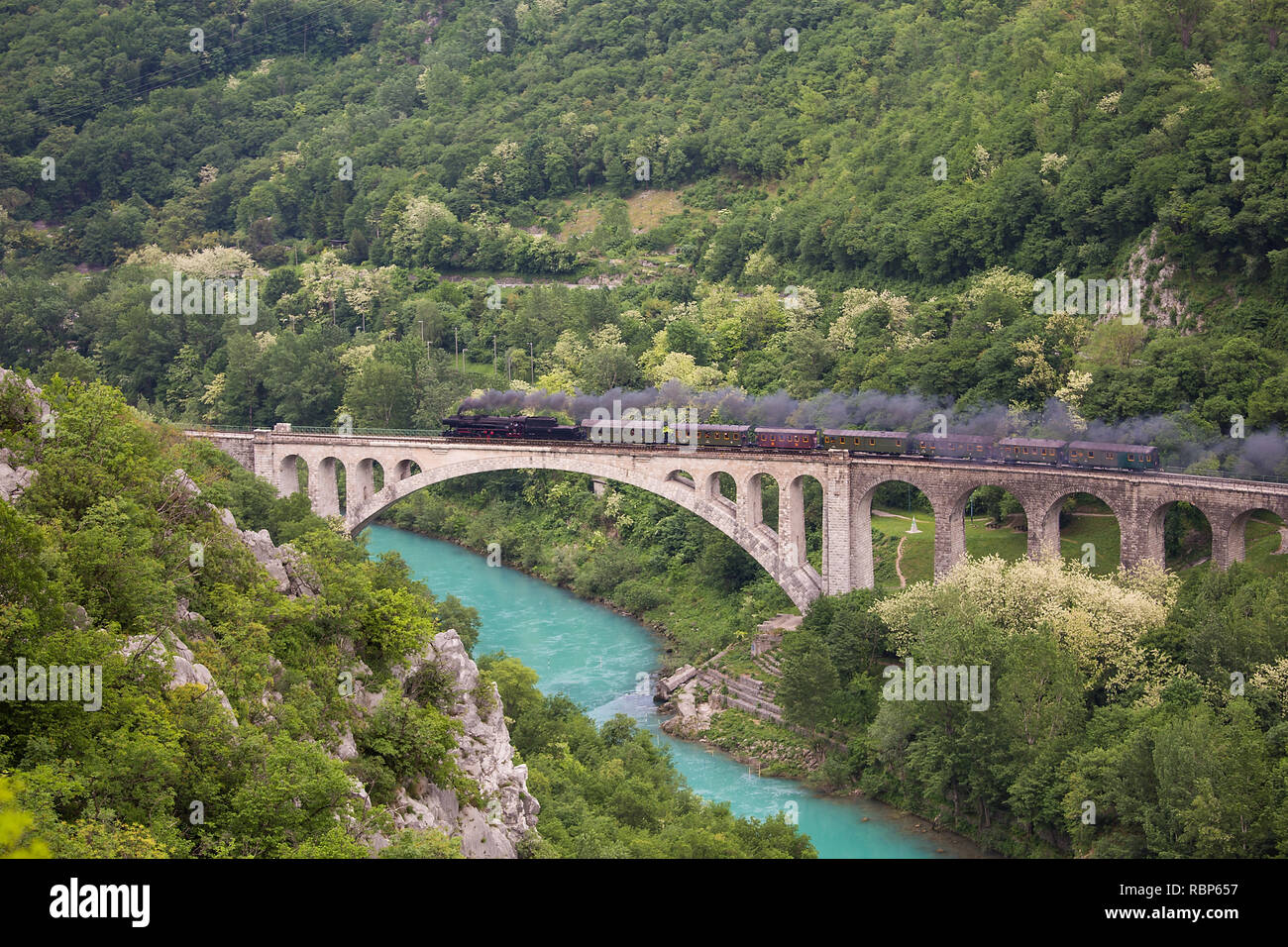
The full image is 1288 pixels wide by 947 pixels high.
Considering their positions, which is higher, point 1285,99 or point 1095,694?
point 1285,99

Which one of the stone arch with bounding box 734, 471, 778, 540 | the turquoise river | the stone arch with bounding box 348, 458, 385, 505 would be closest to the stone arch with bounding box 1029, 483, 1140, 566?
the stone arch with bounding box 734, 471, 778, 540

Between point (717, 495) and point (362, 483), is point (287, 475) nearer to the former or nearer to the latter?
point (362, 483)

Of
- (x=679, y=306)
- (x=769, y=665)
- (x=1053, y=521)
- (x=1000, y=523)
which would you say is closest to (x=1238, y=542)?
(x=1053, y=521)

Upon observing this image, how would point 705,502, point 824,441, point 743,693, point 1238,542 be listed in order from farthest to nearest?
point 705,502, point 824,441, point 743,693, point 1238,542

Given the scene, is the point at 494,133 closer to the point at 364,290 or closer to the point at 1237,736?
the point at 364,290
